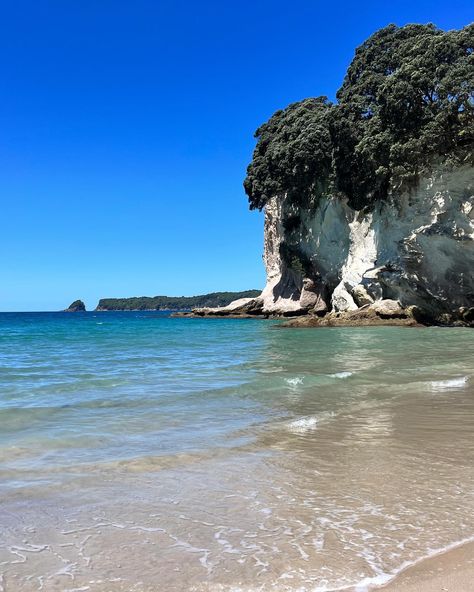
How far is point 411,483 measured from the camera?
4453 mm

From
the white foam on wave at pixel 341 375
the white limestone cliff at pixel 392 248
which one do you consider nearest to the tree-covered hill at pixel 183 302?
the white limestone cliff at pixel 392 248

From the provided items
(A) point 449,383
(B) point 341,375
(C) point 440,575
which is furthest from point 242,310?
(C) point 440,575

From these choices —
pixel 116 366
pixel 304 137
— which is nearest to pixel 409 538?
pixel 116 366

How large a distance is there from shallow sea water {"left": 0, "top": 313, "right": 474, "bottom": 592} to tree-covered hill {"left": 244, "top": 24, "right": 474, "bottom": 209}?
2257cm

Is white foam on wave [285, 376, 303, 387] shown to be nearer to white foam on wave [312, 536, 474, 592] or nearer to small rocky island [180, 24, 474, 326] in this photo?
white foam on wave [312, 536, 474, 592]

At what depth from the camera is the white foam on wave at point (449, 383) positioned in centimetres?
978

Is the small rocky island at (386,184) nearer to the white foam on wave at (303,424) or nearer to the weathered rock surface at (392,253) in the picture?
the weathered rock surface at (392,253)

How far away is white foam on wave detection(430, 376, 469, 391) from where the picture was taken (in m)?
9.78

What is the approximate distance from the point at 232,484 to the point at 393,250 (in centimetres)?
3228

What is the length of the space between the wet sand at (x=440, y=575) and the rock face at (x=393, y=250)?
2916cm

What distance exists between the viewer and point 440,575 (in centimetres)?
284

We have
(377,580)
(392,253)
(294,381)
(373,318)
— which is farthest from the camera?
(373,318)

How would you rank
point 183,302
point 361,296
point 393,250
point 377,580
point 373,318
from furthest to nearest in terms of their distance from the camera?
point 183,302, point 361,296, point 373,318, point 393,250, point 377,580

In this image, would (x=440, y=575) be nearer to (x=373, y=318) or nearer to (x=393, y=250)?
(x=393, y=250)
